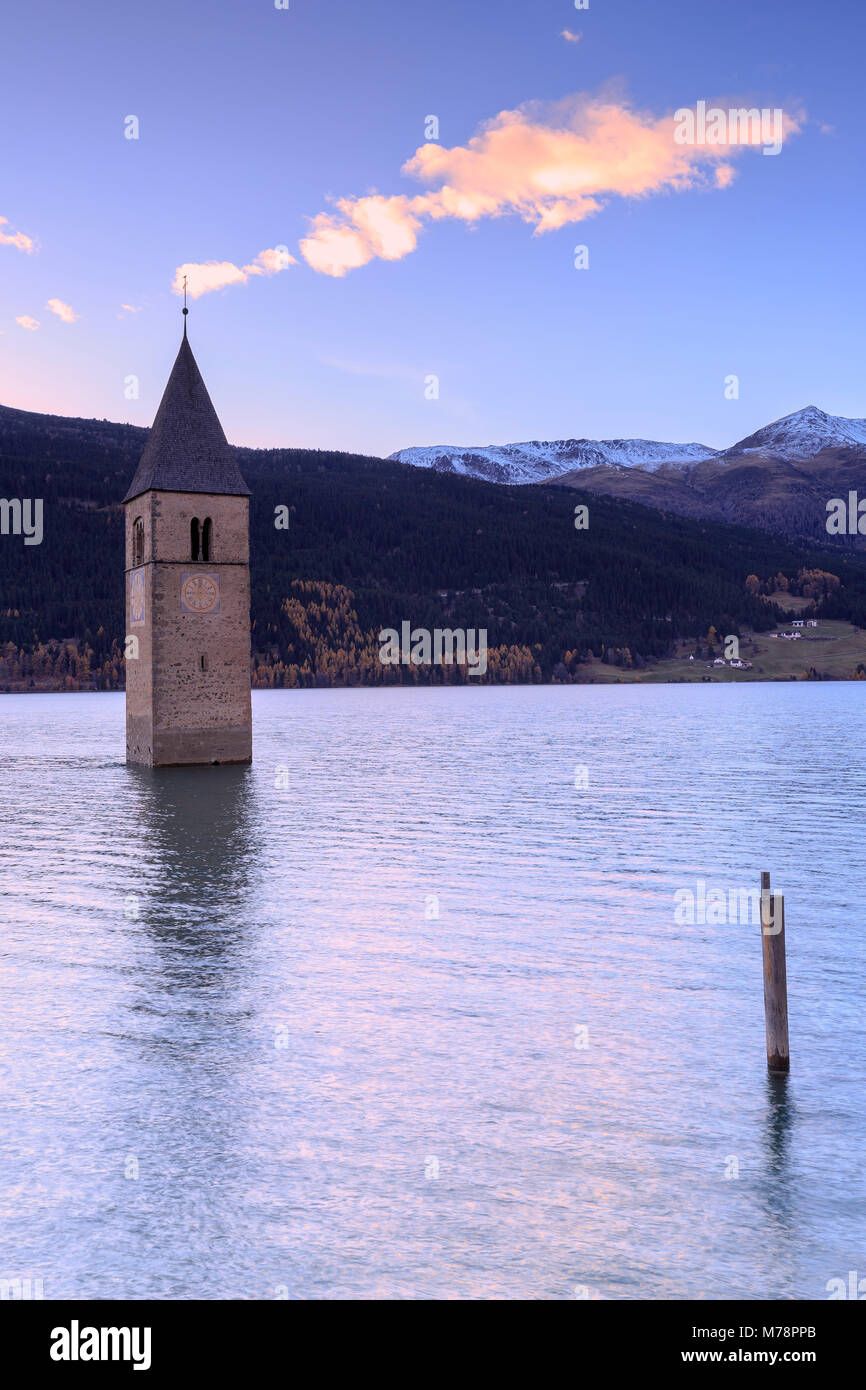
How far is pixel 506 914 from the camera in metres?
23.4

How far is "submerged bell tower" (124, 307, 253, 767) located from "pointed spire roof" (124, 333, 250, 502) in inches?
2.0

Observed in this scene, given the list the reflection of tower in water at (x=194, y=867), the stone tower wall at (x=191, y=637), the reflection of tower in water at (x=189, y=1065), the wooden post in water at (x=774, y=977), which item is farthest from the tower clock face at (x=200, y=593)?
the wooden post in water at (x=774, y=977)

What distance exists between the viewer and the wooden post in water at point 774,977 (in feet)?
42.1

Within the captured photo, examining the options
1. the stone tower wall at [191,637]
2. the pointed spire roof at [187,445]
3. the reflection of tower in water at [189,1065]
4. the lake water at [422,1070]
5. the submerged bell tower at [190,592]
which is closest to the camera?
the lake water at [422,1070]

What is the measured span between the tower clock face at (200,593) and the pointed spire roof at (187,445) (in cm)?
422

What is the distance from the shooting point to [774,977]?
13227 mm

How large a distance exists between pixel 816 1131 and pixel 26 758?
66.1 meters

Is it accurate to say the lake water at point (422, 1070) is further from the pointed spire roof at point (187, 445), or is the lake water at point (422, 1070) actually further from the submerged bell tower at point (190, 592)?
the pointed spire roof at point (187, 445)

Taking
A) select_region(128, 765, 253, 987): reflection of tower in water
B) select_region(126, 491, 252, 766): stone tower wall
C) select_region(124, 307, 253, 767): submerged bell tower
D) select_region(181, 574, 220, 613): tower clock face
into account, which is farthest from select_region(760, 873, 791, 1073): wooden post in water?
select_region(181, 574, 220, 613): tower clock face

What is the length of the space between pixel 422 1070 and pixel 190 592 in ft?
146

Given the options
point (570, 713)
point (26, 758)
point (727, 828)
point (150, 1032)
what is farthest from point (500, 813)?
point (570, 713)

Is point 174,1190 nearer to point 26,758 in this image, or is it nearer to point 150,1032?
point 150,1032

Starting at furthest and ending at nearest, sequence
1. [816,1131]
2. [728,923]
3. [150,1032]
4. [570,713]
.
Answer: [570,713] < [728,923] < [150,1032] < [816,1131]

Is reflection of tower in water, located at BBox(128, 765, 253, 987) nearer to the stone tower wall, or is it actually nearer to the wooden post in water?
the stone tower wall
